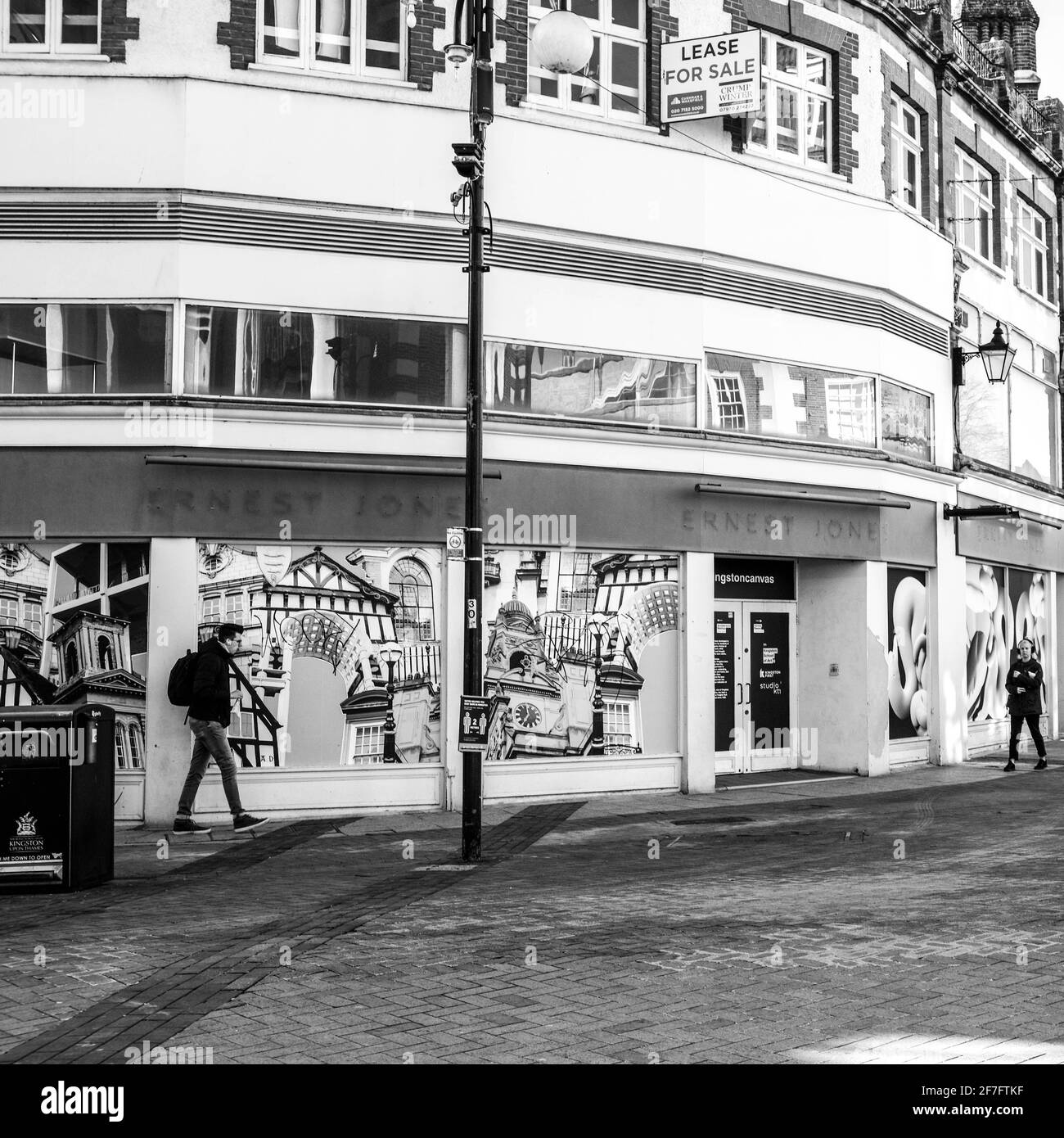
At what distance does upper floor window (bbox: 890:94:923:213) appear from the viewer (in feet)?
61.3

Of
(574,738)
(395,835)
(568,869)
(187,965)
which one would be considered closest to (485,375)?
(574,738)

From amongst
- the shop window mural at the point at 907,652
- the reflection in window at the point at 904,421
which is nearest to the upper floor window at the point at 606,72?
the reflection in window at the point at 904,421

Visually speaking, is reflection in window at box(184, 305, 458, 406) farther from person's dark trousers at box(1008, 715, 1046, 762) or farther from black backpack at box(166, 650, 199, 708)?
person's dark trousers at box(1008, 715, 1046, 762)

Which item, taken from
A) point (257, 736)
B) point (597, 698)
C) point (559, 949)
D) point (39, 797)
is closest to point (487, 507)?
point (597, 698)

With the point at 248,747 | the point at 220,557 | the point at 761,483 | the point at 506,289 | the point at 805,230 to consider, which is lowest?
the point at 248,747

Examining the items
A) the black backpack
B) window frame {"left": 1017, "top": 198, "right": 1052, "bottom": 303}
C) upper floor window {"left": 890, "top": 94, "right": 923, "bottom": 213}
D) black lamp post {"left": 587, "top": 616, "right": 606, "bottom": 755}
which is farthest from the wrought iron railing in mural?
window frame {"left": 1017, "top": 198, "right": 1052, "bottom": 303}

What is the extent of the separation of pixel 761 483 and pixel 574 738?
3.90m

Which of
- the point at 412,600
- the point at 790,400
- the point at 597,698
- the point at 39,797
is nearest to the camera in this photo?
the point at 39,797

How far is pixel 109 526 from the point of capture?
13.2m

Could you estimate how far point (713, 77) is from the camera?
50.8 feet

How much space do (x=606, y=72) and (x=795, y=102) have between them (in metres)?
2.95

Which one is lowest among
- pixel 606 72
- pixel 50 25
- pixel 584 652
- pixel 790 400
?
pixel 584 652

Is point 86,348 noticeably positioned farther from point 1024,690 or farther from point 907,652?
point 1024,690
